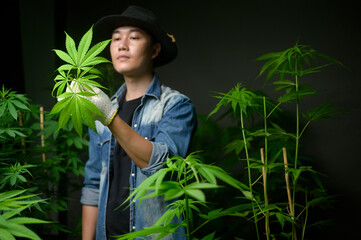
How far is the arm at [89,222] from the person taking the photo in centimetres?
150

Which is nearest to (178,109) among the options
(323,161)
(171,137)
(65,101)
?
(171,137)

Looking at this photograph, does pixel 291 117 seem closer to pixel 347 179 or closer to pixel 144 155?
pixel 347 179

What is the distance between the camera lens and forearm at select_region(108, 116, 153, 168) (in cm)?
101

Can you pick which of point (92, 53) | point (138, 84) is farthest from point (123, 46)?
point (92, 53)

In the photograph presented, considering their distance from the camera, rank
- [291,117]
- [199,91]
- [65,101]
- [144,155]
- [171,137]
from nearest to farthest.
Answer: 1. [65,101]
2. [144,155]
3. [171,137]
4. [291,117]
5. [199,91]

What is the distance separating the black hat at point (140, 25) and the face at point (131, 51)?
3cm

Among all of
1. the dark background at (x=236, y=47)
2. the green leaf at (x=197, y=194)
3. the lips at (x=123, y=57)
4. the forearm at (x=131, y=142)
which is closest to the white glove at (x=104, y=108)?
the forearm at (x=131, y=142)

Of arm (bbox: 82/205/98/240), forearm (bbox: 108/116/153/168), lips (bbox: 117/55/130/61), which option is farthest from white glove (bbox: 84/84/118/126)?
arm (bbox: 82/205/98/240)

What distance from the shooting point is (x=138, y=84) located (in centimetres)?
146

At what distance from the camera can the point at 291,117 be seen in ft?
6.96

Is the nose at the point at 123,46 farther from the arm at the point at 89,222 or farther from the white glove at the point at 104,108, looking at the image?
the arm at the point at 89,222

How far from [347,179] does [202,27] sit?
1.33 m

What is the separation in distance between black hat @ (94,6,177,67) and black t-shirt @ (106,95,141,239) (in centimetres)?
27

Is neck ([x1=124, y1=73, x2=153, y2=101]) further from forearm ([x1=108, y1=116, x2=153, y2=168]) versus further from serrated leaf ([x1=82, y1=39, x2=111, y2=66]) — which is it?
serrated leaf ([x1=82, y1=39, x2=111, y2=66])
